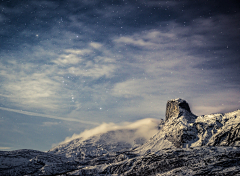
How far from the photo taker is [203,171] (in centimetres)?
11000

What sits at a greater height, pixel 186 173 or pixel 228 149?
pixel 228 149

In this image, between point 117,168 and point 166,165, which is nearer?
point 166,165

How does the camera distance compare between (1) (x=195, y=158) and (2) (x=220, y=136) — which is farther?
(2) (x=220, y=136)

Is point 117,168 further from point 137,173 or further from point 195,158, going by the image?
point 195,158

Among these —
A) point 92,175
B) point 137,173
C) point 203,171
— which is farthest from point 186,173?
point 92,175

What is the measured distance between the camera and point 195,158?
5182 inches

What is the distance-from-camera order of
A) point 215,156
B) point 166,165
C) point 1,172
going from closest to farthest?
point 215,156 → point 166,165 → point 1,172

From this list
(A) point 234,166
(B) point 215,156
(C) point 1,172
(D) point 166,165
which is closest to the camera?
(A) point 234,166

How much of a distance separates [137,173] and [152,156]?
21.7 m

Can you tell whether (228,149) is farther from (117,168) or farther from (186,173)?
(117,168)

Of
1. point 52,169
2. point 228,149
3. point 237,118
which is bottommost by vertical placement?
point 52,169

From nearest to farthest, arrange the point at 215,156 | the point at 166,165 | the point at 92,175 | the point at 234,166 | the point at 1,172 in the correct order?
the point at 234,166, the point at 215,156, the point at 166,165, the point at 92,175, the point at 1,172

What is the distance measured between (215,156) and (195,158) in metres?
14.4

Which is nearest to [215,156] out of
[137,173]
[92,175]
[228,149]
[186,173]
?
[228,149]
